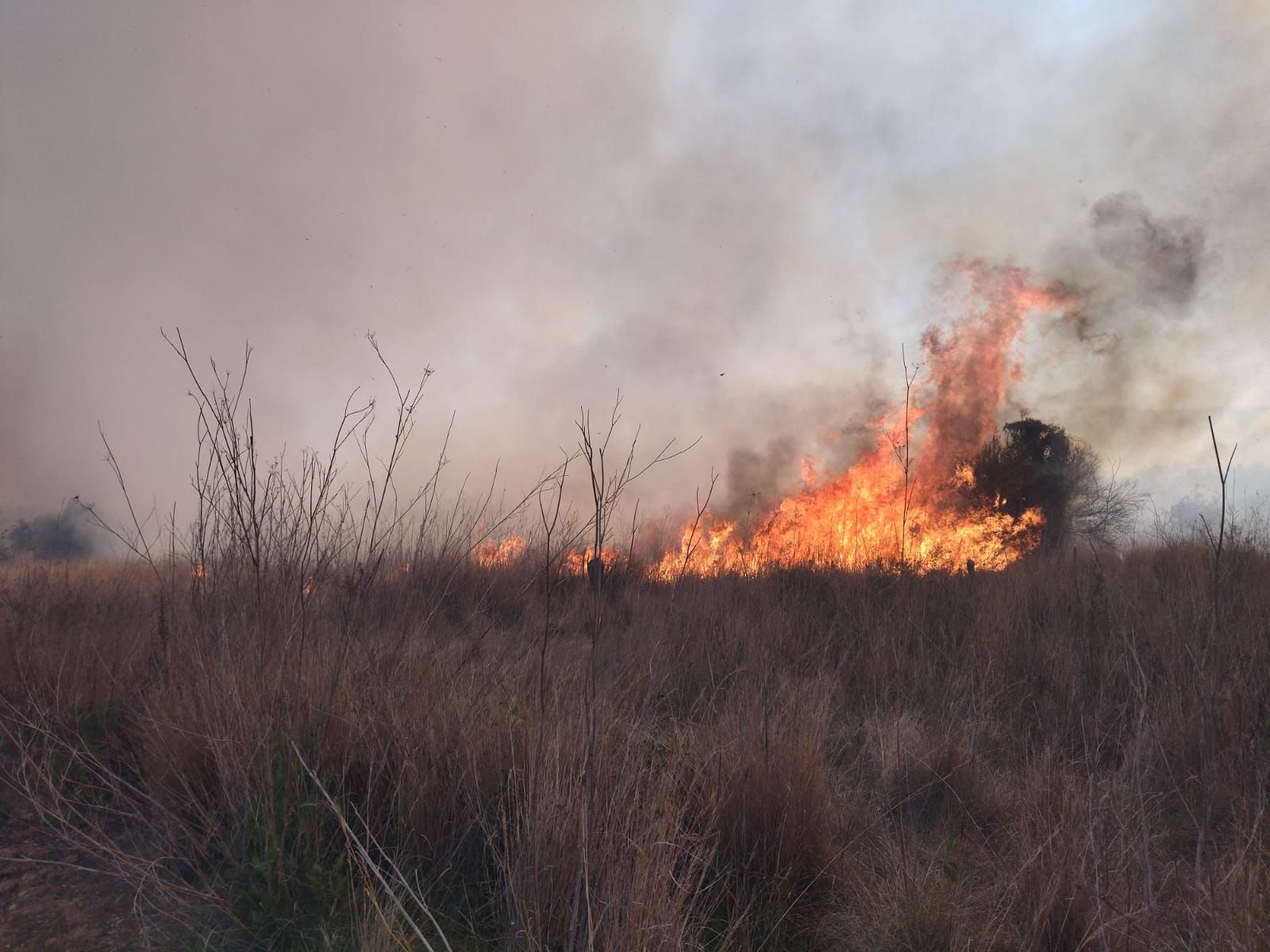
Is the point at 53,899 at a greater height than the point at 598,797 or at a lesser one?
lesser

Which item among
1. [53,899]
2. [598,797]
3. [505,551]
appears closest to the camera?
[598,797]

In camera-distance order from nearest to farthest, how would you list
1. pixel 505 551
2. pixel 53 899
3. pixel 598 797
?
pixel 598 797
pixel 53 899
pixel 505 551

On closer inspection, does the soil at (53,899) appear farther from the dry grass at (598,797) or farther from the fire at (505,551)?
the fire at (505,551)

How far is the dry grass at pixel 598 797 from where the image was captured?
1.88m

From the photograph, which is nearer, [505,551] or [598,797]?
[598,797]

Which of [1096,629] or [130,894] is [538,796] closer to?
[130,894]

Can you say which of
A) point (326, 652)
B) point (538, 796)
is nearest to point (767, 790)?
point (538, 796)

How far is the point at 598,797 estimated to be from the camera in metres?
2.00

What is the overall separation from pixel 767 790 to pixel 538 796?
88cm

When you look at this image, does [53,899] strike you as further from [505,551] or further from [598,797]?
[505,551]

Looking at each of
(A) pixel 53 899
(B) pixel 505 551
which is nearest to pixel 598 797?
(A) pixel 53 899

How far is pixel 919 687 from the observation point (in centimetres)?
441

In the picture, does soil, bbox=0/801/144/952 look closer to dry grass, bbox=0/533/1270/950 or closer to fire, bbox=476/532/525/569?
dry grass, bbox=0/533/1270/950

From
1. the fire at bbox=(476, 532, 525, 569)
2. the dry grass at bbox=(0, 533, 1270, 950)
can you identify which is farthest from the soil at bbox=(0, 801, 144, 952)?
the fire at bbox=(476, 532, 525, 569)
